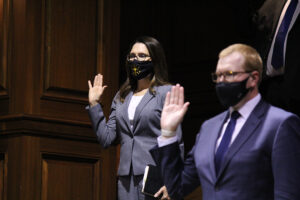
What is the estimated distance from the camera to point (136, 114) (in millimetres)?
4180

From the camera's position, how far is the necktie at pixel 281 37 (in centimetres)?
370

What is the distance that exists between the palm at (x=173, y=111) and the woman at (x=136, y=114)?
105 centimetres

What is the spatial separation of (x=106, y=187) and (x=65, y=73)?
90 cm

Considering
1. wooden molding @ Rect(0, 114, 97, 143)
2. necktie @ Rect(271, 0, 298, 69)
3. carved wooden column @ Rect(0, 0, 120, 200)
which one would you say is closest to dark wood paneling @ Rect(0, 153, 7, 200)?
carved wooden column @ Rect(0, 0, 120, 200)

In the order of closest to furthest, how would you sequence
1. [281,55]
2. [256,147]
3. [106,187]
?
[256,147] → [281,55] → [106,187]

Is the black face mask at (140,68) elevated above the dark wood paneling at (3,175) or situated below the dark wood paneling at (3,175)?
above

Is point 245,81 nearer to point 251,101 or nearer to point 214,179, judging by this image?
point 251,101

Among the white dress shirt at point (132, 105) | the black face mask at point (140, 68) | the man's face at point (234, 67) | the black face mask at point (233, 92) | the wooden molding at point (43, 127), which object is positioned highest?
the man's face at point (234, 67)

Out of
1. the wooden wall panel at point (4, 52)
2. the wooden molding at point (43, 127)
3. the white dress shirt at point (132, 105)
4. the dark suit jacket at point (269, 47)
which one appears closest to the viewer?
Result: the dark suit jacket at point (269, 47)

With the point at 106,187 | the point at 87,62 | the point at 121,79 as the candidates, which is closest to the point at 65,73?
the point at 87,62

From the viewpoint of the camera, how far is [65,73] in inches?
206

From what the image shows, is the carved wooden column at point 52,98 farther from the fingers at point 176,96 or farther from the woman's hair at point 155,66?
the fingers at point 176,96

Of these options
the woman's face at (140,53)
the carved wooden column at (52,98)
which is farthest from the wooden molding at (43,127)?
the woman's face at (140,53)

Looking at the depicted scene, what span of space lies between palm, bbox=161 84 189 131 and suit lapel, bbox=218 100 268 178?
0.91 feet
